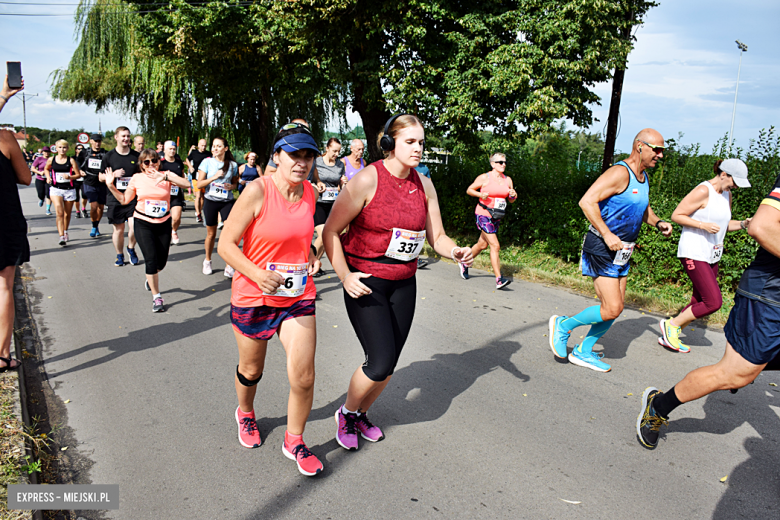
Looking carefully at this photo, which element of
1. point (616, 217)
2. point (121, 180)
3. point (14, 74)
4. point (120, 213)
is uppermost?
point (14, 74)

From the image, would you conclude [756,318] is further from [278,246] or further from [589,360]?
[278,246]

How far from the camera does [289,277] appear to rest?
301 centimetres

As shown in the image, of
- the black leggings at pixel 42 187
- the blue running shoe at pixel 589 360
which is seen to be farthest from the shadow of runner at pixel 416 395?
the black leggings at pixel 42 187

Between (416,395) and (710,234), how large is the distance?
3.32 m

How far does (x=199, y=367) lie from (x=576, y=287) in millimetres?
5498

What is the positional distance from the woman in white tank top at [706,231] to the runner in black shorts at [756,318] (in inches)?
88.3

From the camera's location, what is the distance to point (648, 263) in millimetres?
8133

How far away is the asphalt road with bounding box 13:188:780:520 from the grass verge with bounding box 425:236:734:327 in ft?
1.95

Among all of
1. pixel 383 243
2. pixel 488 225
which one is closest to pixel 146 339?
pixel 383 243

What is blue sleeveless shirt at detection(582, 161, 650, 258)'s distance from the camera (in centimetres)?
447

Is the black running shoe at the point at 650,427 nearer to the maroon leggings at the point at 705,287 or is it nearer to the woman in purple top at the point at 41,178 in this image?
the maroon leggings at the point at 705,287

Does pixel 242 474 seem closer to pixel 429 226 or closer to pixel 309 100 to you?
pixel 429 226

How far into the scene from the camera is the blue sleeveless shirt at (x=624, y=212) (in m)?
4.47

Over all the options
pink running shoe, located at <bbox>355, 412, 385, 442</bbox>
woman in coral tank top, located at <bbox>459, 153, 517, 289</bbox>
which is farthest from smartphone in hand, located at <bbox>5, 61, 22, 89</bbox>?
woman in coral tank top, located at <bbox>459, 153, 517, 289</bbox>
